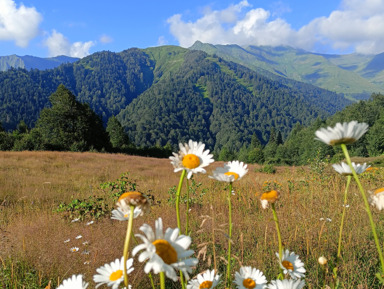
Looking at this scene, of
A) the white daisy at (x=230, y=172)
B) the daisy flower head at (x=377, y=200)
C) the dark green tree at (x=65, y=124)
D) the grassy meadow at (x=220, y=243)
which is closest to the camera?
the daisy flower head at (x=377, y=200)

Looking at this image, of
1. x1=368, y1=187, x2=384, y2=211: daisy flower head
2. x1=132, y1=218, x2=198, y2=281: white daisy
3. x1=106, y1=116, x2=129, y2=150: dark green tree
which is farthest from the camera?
x1=106, y1=116, x2=129, y2=150: dark green tree

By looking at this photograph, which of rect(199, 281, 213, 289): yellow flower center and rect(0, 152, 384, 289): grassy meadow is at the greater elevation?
rect(199, 281, 213, 289): yellow flower center

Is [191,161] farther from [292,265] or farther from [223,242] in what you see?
[223,242]

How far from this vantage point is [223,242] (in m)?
3.23

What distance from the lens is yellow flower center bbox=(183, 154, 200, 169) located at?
1.02 m

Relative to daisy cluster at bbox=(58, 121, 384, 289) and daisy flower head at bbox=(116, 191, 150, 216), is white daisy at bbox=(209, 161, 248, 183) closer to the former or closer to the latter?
daisy cluster at bbox=(58, 121, 384, 289)

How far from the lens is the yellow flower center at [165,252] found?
642mm

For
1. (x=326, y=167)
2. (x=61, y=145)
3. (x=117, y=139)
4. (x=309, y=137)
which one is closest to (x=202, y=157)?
(x=326, y=167)

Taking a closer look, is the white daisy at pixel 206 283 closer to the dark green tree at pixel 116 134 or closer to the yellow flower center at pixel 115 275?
the yellow flower center at pixel 115 275

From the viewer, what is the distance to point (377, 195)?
899mm

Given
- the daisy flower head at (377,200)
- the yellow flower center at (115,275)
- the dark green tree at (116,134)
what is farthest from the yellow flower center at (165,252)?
the dark green tree at (116,134)

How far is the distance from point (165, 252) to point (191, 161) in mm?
439

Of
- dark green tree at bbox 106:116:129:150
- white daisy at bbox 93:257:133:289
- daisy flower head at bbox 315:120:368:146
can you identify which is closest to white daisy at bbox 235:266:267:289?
white daisy at bbox 93:257:133:289

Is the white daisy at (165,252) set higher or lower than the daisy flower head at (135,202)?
lower
